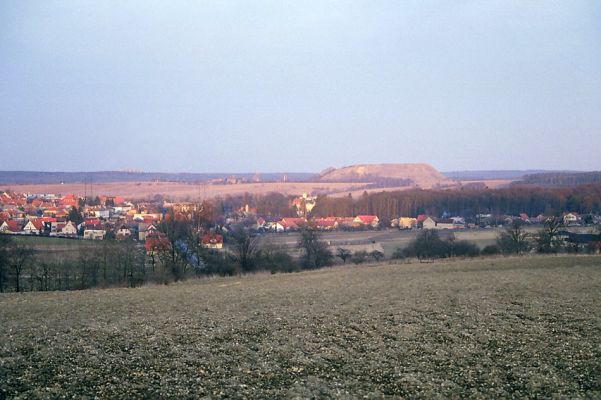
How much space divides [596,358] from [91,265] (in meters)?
28.0

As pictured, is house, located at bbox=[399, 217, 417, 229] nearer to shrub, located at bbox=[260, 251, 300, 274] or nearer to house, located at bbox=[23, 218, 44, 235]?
shrub, located at bbox=[260, 251, 300, 274]

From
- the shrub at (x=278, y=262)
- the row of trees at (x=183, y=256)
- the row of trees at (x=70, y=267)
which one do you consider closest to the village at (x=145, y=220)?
the row of trees at (x=183, y=256)

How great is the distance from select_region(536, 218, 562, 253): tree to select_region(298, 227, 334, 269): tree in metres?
16.7

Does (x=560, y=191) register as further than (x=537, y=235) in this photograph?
Yes

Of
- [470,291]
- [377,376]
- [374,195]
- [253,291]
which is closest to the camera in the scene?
[377,376]

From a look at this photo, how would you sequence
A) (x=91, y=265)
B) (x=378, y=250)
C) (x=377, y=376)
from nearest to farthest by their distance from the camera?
(x=377, y=376), (x=91, y=265), (x=378, y=250)

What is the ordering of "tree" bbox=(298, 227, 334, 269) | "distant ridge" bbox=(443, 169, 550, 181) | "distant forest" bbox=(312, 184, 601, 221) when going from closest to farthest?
"tree" bbox=(298, 227, 334, 269) < "distant forest" bbox=(312, 184, 601, 221) < "distant ridge" bbox=(443, 169, 550, 181)

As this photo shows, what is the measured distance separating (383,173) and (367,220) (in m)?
64.1

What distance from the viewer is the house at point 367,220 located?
190 feet

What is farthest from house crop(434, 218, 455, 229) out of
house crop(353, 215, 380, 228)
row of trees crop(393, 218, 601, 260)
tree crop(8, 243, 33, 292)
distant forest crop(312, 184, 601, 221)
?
tree crop(8, 243, 33, 292)

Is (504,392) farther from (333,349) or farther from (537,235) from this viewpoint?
(537,235)

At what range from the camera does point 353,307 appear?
1562 centimetres

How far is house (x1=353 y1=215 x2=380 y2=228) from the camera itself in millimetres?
57928

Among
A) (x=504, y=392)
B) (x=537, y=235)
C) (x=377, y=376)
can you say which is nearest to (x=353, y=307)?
(x=377, y=376)
